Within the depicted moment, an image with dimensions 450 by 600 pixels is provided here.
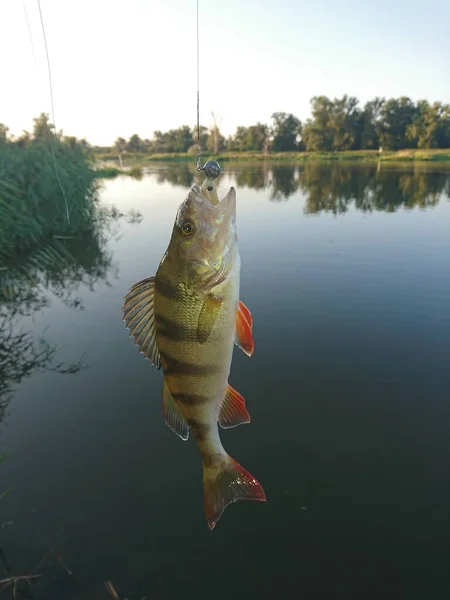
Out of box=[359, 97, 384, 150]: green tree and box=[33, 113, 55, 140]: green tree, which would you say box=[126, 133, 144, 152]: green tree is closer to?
box=[359, 97, 384, 150]: green tree

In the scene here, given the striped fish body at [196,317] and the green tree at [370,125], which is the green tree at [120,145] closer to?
the green tree at [370,125]

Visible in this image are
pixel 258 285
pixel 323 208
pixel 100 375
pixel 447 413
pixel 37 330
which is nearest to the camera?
pixel 447 413

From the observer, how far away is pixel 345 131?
92.1m

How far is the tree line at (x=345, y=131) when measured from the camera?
8256cm

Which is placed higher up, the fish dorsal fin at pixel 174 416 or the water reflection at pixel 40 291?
the fish dorsal fin at pixel 174 416

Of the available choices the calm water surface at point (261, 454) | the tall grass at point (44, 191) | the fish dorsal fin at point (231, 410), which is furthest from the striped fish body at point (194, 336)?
the tall grass at point (44, 191)

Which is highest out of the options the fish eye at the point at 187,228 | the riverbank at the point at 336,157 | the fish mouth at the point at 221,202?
the fish mouth at the point at 221,202

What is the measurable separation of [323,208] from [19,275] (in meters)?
15.9

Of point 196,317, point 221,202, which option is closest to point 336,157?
point 221,202

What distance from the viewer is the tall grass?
10508 mm

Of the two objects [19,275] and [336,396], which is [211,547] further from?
[19,275]

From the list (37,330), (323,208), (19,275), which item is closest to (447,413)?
(37,330)

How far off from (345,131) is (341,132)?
91cm

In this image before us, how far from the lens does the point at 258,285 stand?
1009cm
